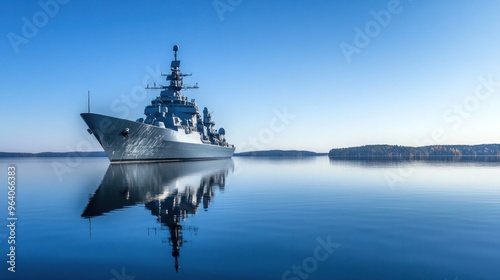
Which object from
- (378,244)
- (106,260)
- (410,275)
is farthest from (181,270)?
(378,244)

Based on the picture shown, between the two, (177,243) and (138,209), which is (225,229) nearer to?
(177,243)

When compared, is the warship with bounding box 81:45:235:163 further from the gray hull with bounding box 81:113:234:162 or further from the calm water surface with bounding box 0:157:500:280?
the calm water surface with bounding box 0:157:500:280

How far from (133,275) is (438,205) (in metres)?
12.0

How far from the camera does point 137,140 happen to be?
42.8 m

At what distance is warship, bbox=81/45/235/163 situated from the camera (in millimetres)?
38812

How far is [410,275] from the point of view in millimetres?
5230
